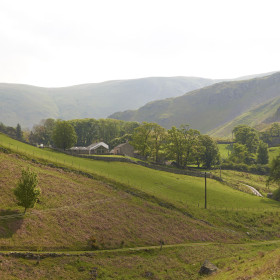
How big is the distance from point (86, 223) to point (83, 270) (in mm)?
10392

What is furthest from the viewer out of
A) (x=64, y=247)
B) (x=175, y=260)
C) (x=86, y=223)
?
(x=86, y=223)

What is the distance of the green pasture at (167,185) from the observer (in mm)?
62406

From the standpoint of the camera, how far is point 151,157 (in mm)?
116562

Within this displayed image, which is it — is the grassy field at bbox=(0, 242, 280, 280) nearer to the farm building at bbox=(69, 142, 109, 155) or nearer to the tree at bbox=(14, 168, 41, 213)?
the tree at bbox=(14, 168, 41, 213)

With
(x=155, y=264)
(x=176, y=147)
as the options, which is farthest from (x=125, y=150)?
(x=155, y=264)

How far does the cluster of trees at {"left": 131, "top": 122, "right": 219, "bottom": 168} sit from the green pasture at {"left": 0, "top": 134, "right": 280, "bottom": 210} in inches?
1014

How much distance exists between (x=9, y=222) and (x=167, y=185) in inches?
1723

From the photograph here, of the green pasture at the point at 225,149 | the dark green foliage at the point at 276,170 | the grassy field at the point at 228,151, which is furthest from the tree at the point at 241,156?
the dark green foliage at the point at 276,170

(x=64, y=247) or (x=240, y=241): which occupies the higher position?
(x=64, y=247)

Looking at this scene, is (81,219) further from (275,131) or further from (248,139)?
(275,131)

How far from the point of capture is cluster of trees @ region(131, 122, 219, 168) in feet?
350

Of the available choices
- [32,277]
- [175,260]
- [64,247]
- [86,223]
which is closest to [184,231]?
[175,260]

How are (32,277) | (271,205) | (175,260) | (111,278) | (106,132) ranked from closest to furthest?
(32,277) < (111,278) < (175,260) < (271,205) < (106,132)

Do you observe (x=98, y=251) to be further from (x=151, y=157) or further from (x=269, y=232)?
(x=151, y=157)
